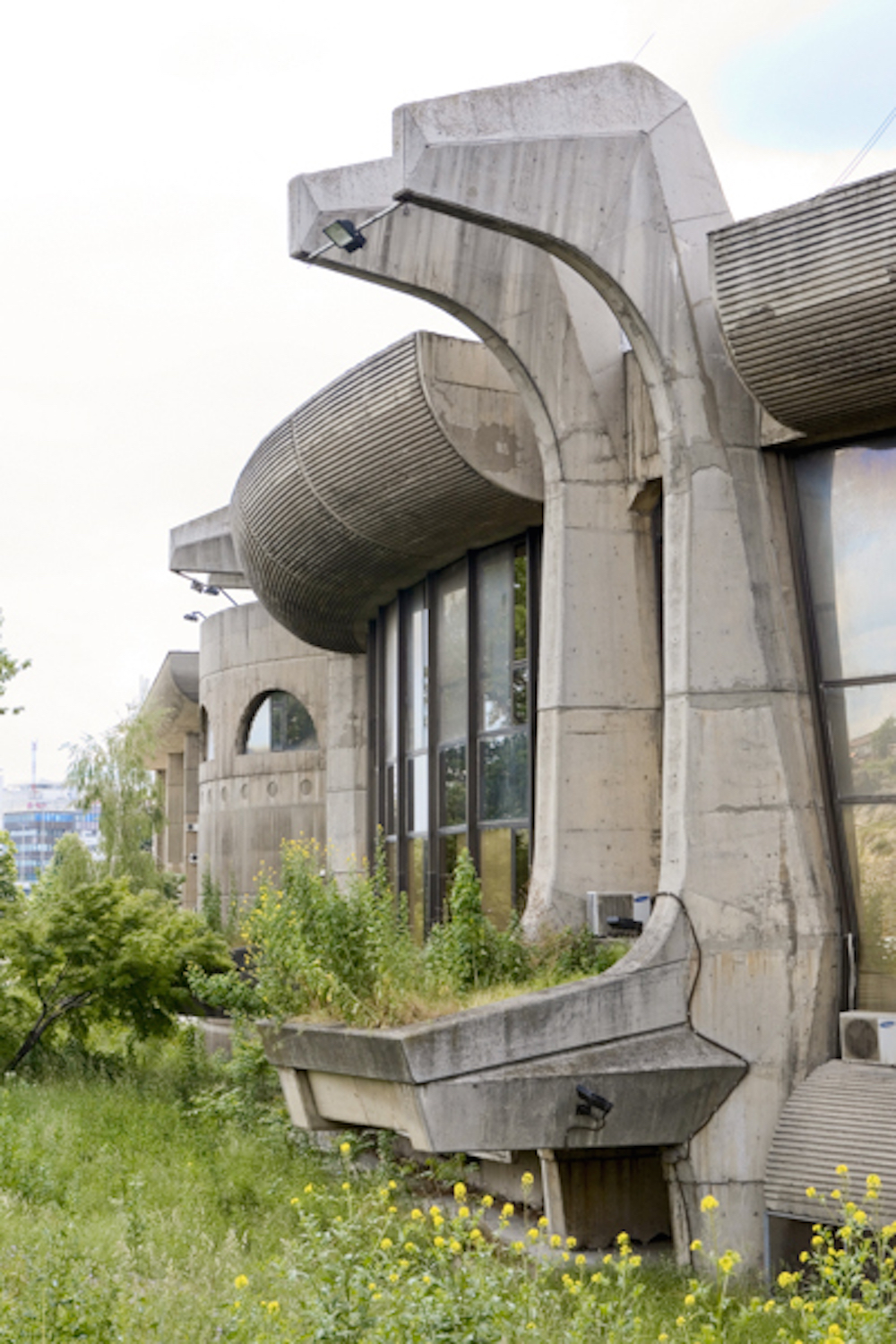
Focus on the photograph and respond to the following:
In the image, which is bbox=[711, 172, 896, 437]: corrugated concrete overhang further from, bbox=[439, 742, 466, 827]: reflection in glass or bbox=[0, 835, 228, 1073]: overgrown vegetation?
bbox=[0, 835, 228, 1073]: overgrown vegetation

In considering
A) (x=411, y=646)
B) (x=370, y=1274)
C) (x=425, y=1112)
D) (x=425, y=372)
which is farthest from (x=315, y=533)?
(x=370, y=1274)

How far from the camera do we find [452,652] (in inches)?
737

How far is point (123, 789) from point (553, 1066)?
1035 inches

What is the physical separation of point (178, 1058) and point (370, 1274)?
508 inches

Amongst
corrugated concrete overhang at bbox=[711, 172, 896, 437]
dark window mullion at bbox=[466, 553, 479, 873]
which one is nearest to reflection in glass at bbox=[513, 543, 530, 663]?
dark window mullion at bbox=[466, 553, 479, 873]

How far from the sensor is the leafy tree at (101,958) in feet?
56.3

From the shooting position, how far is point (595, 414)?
14.6 metres

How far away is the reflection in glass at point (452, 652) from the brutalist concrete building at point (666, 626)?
2.05m

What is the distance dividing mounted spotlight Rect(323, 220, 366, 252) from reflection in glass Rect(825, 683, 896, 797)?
5559 mm

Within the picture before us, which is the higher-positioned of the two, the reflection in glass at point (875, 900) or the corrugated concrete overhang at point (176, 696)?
the corrugated concrete overhang at point (176, 696)

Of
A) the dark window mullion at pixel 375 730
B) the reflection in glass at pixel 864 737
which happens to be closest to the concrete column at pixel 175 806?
the dark window mullion at pixel 375 730

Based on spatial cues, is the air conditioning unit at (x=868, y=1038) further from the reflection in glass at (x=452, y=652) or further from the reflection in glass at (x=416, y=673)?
the reflection in glass at (x=416, y=673)

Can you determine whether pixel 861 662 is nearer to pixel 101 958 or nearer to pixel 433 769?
pixel 433 769

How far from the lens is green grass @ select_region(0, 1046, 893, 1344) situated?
6.44 metres
